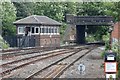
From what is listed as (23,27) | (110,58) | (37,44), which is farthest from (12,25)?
(110,58)

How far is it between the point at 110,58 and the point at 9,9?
5197 centimetres

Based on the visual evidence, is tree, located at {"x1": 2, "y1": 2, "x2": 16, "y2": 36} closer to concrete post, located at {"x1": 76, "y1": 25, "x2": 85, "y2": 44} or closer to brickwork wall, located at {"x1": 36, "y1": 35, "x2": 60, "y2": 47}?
brickwork wall, located at {"x1": 36, "y1": 35, "x2": 60, "y2": 47}

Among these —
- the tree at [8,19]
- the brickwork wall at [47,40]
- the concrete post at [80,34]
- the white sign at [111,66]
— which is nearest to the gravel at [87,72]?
the white sign at [111,66]

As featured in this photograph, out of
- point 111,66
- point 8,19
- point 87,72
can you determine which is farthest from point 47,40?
point 111,66

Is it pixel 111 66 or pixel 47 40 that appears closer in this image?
pixel 111 66

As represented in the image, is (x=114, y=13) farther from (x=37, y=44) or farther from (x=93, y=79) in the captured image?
(x=37, y=44)

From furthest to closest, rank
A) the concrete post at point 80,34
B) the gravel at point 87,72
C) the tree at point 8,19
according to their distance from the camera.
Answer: the concrete post at point 80,34
the tree at point 8,19
the gravel at point 87,72

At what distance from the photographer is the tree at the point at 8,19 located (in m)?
56.2

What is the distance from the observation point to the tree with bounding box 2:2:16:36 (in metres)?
56.2

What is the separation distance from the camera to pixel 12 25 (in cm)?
5734

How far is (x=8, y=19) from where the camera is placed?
186ft

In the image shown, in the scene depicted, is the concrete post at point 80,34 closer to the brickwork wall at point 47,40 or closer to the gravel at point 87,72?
the brickwork wall at point 47,40

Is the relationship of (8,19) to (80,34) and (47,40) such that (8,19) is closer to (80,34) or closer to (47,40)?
(47,40)

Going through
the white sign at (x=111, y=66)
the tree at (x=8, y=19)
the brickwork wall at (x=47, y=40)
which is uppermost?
the tree at (x=8, y=19)
